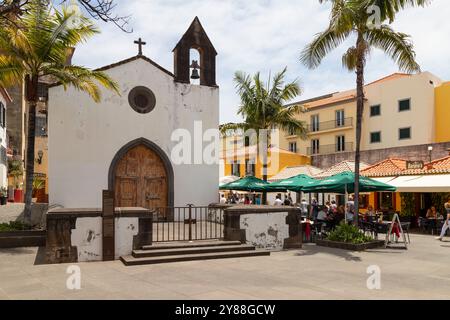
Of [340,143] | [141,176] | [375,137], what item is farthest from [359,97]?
[340,143]

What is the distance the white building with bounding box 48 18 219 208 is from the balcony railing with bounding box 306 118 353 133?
23872mm

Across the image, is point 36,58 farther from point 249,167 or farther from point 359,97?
point 249,167

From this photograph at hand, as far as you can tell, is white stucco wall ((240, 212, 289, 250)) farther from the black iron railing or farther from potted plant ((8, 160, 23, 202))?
potted plant ((8, 160, 23, 202))

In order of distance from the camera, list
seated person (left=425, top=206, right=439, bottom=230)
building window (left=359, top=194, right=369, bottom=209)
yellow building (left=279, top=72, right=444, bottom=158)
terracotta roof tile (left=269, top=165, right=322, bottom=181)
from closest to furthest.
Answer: seated person (left=425, top=206, right=439, bottom=230) → terracotta roof tile (left=269, top=165, right=322, bottom=181) → building window (left=359, top=194, right=369, bottom=209) → yellow building (left=279, top=72, right=444, bottom=158)

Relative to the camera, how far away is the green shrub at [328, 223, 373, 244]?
484 inches

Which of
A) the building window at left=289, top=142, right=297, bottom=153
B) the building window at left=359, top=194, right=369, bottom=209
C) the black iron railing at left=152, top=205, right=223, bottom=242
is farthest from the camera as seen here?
the building window at left=289, top=142, right=297, bottom=153

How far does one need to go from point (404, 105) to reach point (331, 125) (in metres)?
7.50

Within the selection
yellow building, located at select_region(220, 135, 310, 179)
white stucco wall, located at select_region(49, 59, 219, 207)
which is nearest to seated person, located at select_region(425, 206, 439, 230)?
white stucco wall, located at select_region(49, 59, 219, 207)

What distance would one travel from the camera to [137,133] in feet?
51.8

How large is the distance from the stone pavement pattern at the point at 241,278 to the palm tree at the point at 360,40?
11.2 ft

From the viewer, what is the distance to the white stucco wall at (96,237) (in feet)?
32.1
